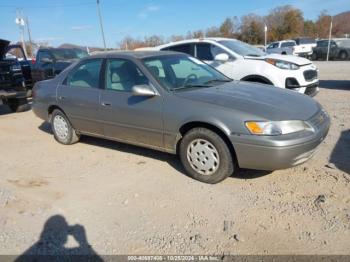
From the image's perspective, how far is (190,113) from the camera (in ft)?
13.9

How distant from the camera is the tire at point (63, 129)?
6082 mm

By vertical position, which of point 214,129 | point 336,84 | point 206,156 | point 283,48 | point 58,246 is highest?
point 214,129

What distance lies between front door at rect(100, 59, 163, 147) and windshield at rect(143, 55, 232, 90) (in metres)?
0.23

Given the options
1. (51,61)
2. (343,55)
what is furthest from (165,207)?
(343,55)

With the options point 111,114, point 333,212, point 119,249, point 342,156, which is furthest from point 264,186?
point 111,114

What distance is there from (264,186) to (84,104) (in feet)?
9.94

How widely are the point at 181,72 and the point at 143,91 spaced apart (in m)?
0.86

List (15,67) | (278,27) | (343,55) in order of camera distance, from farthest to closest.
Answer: (278,27)
(343,55)
(15,67)

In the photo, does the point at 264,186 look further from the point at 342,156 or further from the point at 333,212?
the point at 342,156

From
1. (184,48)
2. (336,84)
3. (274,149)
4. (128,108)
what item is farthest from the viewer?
(336,84)

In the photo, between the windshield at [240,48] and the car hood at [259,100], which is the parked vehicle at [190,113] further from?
the windshield at [240,48]

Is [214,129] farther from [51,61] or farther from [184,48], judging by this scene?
[51,61]

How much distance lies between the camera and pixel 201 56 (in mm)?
8578

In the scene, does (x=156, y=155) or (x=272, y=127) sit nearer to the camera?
(x=272, y=127)
